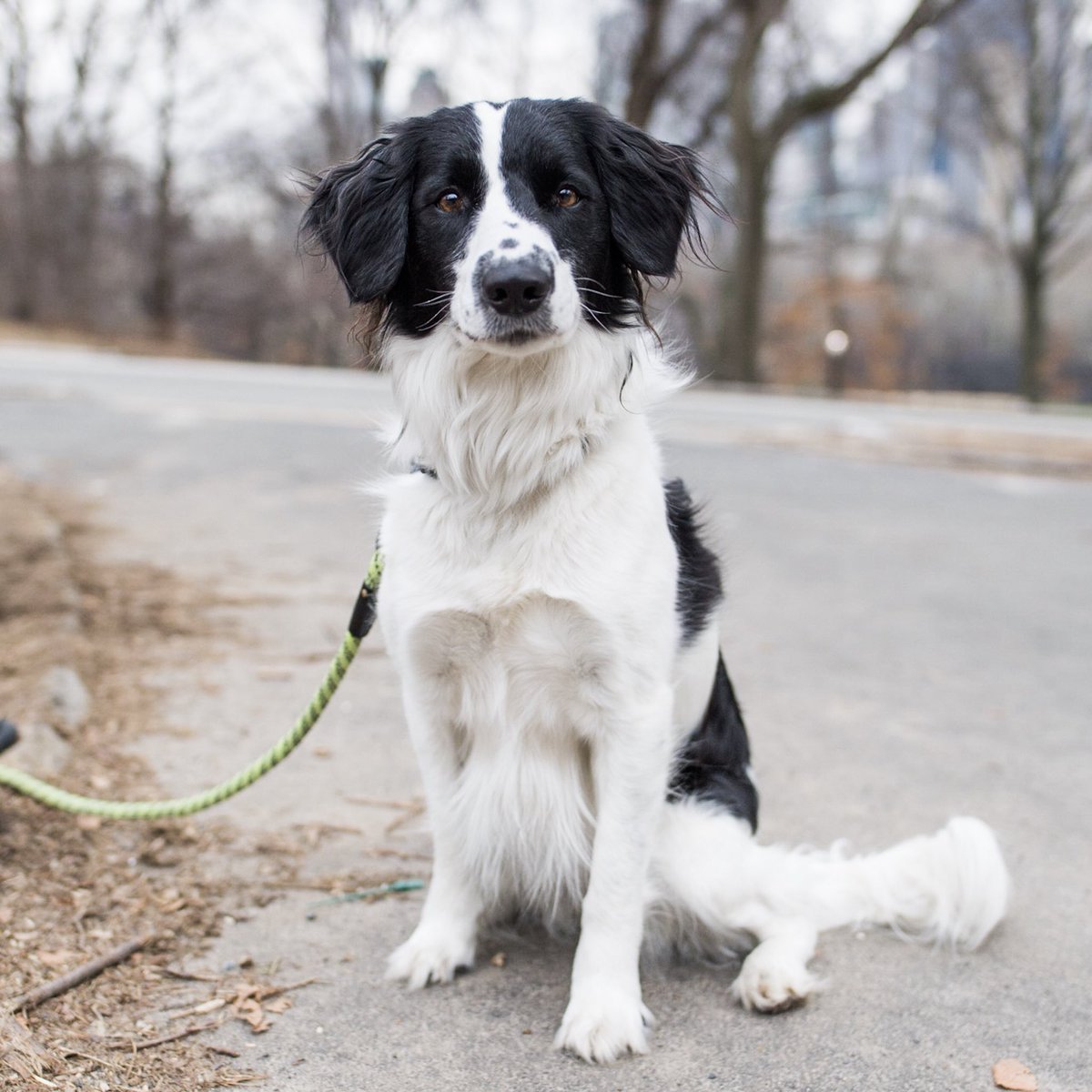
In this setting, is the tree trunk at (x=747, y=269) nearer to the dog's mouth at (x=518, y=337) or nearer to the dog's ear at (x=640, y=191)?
the dog's ear at (x=640, y=191)

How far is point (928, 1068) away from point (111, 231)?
30808 millimetres

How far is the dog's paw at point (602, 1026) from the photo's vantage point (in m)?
2.21

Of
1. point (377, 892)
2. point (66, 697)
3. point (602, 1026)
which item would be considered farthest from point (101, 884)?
point (602, 1026)

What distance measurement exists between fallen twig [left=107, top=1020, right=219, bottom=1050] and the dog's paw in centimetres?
69

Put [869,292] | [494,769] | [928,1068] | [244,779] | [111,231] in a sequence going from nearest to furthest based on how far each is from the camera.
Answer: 1. [928,1068]
2. [494,769]
3. [244,779]
4. [111,231]
5. [869,292]

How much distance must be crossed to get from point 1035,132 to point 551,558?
23.8 meters

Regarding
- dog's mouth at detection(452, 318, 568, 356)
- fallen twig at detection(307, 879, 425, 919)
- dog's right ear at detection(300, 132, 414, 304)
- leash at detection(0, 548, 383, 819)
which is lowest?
fallen twig at detection(307, 879, 425, 919)

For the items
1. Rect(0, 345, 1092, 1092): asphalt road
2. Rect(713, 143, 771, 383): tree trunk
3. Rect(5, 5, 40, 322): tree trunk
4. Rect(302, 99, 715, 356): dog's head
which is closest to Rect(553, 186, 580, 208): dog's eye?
Rect(302, 99, 715, 356): dog's head

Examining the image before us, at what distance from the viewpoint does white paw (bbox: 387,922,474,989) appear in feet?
8.11

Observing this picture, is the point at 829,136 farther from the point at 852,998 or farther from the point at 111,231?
the point at 852,998

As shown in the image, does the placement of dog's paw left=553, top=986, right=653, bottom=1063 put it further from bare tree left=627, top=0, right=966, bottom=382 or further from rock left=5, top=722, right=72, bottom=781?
bare tree left=627, top=0, right=966, bottom=382

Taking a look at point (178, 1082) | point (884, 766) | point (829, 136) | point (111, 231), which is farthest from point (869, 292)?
point (178, 1082)

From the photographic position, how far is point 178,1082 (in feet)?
6.72

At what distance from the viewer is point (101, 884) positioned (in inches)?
109
